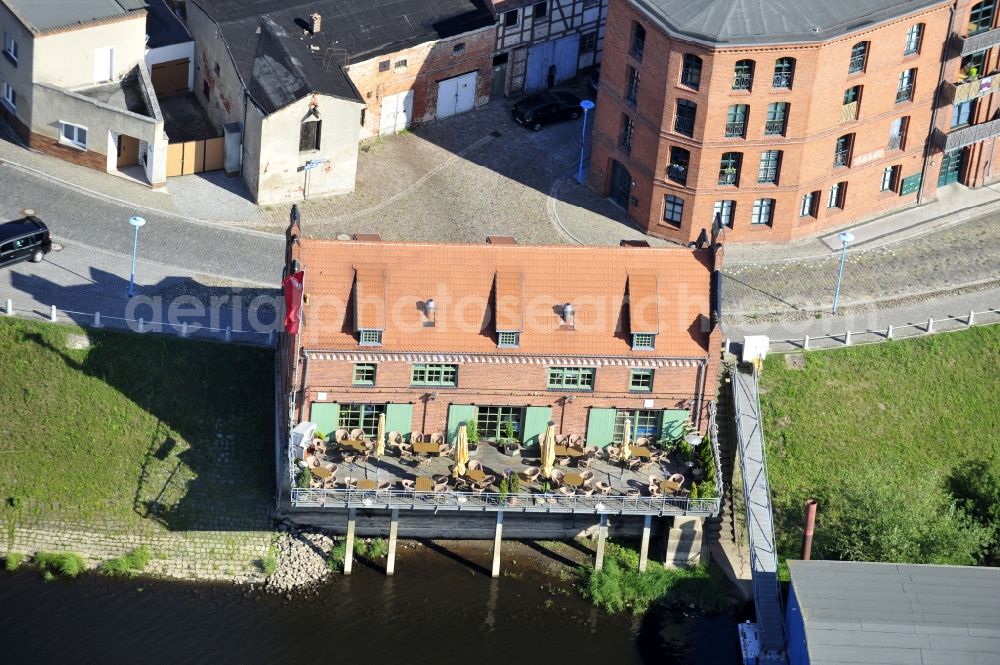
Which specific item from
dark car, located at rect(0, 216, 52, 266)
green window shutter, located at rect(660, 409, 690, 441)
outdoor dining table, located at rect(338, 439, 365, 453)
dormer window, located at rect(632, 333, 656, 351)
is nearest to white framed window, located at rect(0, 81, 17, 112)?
dark car, located at rect(0, 216, 52, 266)

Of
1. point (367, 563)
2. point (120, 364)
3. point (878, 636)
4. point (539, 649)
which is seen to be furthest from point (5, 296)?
point (878, 636)

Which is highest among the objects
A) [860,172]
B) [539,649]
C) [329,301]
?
[860,172]

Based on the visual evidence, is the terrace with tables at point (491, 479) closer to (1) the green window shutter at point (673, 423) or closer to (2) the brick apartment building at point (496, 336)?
(1) the green window shutter at point (673, 423)

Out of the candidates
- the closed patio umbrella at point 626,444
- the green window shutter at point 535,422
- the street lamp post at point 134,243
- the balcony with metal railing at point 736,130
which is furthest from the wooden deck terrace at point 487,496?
the balcony with metal railing at point 736,130

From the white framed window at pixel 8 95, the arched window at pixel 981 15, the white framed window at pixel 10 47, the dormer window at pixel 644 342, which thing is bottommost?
the dormer window at pixel 644 342

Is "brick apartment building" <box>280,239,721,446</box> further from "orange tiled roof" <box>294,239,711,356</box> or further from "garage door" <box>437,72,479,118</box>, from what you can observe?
"garage door" <box>437,72,479,118</box>

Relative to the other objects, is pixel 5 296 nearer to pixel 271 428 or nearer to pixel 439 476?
pixel 271 428
